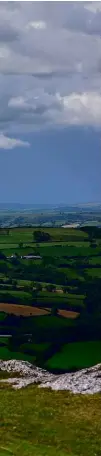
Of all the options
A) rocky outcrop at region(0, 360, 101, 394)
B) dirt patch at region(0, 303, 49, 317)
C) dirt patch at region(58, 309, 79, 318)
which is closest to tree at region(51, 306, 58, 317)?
dirt patch at region(58, 309, 79, 318)

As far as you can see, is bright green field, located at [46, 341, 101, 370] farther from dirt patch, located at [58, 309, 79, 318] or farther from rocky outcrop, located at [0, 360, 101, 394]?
rocky outcrop, located at [0, 360, 101, 394]

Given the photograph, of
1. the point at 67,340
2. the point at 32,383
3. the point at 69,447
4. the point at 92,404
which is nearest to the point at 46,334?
the point at 67,340

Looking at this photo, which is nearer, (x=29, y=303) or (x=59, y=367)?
(x=59, y=367)

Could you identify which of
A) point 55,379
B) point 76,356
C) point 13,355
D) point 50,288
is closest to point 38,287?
point 50,288

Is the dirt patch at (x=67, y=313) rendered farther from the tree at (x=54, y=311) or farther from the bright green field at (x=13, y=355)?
the bright green field at (x=13, y=355)

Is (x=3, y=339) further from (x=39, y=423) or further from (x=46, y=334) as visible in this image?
(x=39, y=423)
